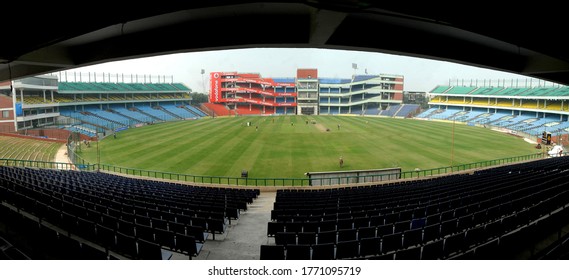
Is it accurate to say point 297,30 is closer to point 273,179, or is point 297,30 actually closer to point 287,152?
point 273,179

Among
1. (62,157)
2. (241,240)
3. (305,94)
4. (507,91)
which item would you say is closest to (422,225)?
(241,240)

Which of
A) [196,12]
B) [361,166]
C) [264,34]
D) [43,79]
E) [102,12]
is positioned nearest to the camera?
[102,12]

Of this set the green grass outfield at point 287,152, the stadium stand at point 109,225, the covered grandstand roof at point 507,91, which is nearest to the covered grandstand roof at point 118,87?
the green grass outfield at point 287,152

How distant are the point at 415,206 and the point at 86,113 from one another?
3040 inches

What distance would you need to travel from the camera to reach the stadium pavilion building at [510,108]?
66.4m

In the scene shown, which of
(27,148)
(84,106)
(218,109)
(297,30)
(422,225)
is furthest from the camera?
(218,109)

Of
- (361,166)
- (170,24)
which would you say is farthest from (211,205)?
(361,166)

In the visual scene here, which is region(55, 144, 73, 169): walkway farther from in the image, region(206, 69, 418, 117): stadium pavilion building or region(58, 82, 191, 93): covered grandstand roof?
region(206, 69, 418, 117): stadium pavilion building

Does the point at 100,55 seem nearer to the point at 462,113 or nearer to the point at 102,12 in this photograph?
the point at 102,12

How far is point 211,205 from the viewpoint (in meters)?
11.5

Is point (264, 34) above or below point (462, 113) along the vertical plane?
above

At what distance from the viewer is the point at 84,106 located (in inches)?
2995

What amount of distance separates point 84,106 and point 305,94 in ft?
238

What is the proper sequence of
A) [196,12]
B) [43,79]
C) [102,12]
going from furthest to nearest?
[43,79], [196,12], [102,12]
